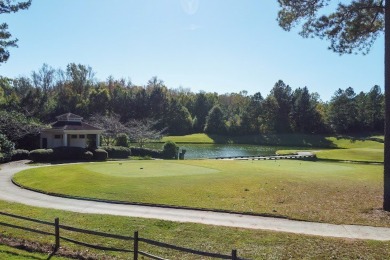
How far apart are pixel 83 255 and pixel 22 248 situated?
2065 millimetres

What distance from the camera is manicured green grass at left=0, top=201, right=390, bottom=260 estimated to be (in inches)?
425

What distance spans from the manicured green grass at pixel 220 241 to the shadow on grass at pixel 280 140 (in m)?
72.3

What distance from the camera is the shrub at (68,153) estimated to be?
38.2m

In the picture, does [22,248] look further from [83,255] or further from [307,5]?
[307,5]

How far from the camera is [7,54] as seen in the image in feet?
57.7

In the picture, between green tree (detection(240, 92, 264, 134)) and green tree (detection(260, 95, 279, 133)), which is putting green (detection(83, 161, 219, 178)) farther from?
green tree (detection(260, 95, 279, 133))

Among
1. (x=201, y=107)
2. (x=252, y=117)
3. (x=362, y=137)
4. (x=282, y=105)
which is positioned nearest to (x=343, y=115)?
(x=362, y=137)

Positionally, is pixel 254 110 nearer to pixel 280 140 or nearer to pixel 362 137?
pixel 280 140

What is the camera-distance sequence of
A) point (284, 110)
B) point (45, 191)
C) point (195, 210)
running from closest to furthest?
point (195, 210) < point (45, 191) < point (284, 110)

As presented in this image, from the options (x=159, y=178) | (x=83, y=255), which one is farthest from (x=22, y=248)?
(x=159, y=178)

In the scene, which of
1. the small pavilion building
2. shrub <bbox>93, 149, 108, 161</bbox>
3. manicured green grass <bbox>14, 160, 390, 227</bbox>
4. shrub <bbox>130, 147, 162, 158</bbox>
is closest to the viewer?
Result: manicured green grass <bbox>14, 160, 390, 227</bbox>

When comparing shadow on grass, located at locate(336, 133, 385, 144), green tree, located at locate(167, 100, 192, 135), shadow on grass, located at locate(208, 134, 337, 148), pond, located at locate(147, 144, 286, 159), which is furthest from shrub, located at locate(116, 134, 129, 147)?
shadow on grass, located at locate(336, 133, 385, 144)

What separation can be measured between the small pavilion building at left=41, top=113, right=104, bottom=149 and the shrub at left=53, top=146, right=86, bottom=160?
328cm

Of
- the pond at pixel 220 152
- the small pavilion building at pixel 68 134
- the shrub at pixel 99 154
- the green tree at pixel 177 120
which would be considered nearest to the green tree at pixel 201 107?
the green tree at pixel 177 120
